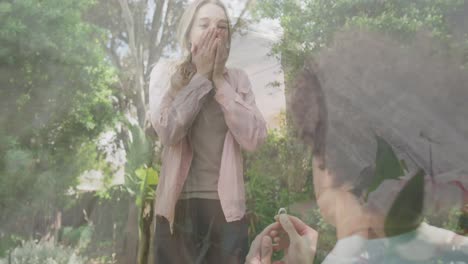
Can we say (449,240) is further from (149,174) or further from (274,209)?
(149,174)

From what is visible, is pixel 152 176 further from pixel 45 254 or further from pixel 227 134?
pixel 45 254

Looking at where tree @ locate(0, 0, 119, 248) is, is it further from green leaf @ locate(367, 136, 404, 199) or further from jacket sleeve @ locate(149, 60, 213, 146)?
green leaf @ locate(367, 136, 404, 199)

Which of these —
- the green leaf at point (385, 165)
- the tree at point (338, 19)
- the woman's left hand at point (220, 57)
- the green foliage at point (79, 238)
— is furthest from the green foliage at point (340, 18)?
the green foliage at point (79, 238)

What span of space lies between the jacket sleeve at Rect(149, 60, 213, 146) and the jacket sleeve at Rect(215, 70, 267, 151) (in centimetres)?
4

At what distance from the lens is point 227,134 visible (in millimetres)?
1339

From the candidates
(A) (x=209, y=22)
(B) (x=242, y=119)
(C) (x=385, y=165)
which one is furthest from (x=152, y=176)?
(C) (x=385, y=165)

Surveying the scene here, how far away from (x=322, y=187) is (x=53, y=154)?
0.74 metres

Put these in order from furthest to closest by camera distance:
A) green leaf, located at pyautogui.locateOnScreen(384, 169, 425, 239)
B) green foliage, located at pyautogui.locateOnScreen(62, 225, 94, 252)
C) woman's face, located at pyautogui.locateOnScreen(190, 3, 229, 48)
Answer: green foliage, located at pyautogui.locateOnScreen(62, 225, 94, 252) < woman's face, located at pyautogui.locateOnScreen(190, 3, 229, 48) < green leaf, located at pyautogui.locateOnScreen(384, 169, 425, 239)

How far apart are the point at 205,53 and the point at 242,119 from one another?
0.18 metres

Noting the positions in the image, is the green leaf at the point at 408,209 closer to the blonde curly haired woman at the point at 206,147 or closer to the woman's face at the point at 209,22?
the blonde curly haired woman at the point at 206,147

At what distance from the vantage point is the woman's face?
1368 mm

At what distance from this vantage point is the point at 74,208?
60.9 inches

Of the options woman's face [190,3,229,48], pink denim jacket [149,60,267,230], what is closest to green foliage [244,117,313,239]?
pink denim jacket [149,60,267,230]

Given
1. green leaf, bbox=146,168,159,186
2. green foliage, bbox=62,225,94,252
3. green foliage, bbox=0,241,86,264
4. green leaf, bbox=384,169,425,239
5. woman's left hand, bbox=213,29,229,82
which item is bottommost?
green foliage, bbox=0,241,86,264
